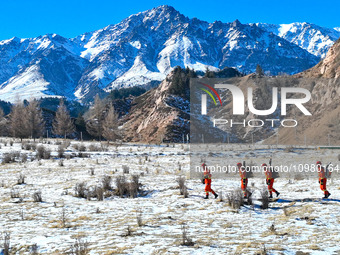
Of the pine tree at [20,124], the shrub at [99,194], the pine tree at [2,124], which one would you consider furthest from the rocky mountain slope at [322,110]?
the pine tree at [2,124]

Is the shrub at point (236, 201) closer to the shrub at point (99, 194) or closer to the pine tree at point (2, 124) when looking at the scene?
the shrub at point (99, 194)

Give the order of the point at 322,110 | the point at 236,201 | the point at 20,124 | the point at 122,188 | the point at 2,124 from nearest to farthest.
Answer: the point at 236,201
the point at 122,188
the point at 20,124
the point at 322,110
the point at 2,124

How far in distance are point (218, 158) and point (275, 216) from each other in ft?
53.1

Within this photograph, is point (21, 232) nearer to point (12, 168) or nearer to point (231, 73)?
point (12, 168)

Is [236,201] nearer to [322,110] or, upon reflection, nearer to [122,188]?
[122,188]

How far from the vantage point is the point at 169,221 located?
9.05 metres

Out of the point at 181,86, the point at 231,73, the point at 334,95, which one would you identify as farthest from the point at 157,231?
the point at 231,73

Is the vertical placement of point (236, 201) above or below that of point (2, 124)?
below

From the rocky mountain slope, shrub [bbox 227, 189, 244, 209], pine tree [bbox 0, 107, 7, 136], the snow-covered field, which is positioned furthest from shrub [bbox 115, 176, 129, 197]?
pine tree [bbox 0, 107, 7, 136]

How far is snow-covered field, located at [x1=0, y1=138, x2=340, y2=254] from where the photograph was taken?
6.87 m

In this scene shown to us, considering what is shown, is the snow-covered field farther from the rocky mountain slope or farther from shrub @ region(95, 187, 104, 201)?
the rocky mountain slope

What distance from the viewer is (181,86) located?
7781 centimetres

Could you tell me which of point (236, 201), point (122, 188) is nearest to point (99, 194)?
point (122, 188)

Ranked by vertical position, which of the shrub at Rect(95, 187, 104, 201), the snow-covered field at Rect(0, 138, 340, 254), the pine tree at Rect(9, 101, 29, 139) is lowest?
the snow-covered field at Rect(0, 138, 340, 254)
